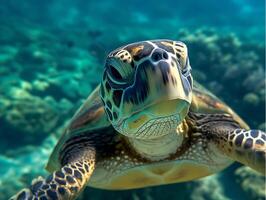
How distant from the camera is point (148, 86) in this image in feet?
6.73

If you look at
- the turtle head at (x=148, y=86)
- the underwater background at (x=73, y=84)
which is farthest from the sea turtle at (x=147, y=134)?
the underwater background at (x=73, y=84)

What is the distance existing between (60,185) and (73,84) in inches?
304

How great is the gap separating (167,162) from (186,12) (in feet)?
87.0

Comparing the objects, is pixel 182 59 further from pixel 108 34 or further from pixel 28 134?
pixel 108 34

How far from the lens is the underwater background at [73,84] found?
6.36 meters

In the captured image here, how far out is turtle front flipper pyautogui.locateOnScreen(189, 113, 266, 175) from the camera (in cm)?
266

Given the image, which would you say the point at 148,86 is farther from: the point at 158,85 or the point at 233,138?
the point at 233,138

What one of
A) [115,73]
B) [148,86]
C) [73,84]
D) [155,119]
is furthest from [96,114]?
[73,84]

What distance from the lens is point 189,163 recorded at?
3383 millimetres

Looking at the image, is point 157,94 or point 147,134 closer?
point 157,94

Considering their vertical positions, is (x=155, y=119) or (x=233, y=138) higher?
(x=155, y=119)

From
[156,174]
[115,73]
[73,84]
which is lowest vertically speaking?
[156,174]

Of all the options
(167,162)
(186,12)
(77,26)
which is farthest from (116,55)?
(186,12)

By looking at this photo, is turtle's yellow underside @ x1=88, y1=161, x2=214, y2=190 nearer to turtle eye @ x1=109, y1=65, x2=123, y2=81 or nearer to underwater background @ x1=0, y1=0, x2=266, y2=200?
turtle eye @ x1=109, y1=65, x2=123, y2=81
